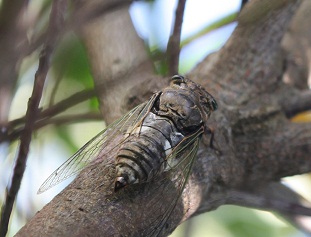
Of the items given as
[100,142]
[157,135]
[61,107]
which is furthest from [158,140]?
[61,107]

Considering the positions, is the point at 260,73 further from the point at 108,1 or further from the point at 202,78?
the point at 108,1

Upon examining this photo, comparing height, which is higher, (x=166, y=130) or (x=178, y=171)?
(x=166, y=130)

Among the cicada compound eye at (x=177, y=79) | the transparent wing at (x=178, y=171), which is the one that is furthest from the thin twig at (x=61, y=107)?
the cicada compound eye at (x=177, y=79)

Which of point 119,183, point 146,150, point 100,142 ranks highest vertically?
point 100,142

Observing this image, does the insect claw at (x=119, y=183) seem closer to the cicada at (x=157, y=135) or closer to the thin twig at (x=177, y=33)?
the cicada at (x=157, y=135)

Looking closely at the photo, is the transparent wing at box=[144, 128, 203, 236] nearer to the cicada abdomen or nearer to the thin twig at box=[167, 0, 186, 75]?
the cicada abdomen

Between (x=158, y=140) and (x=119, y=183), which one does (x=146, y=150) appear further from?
(x=119, y=183)
